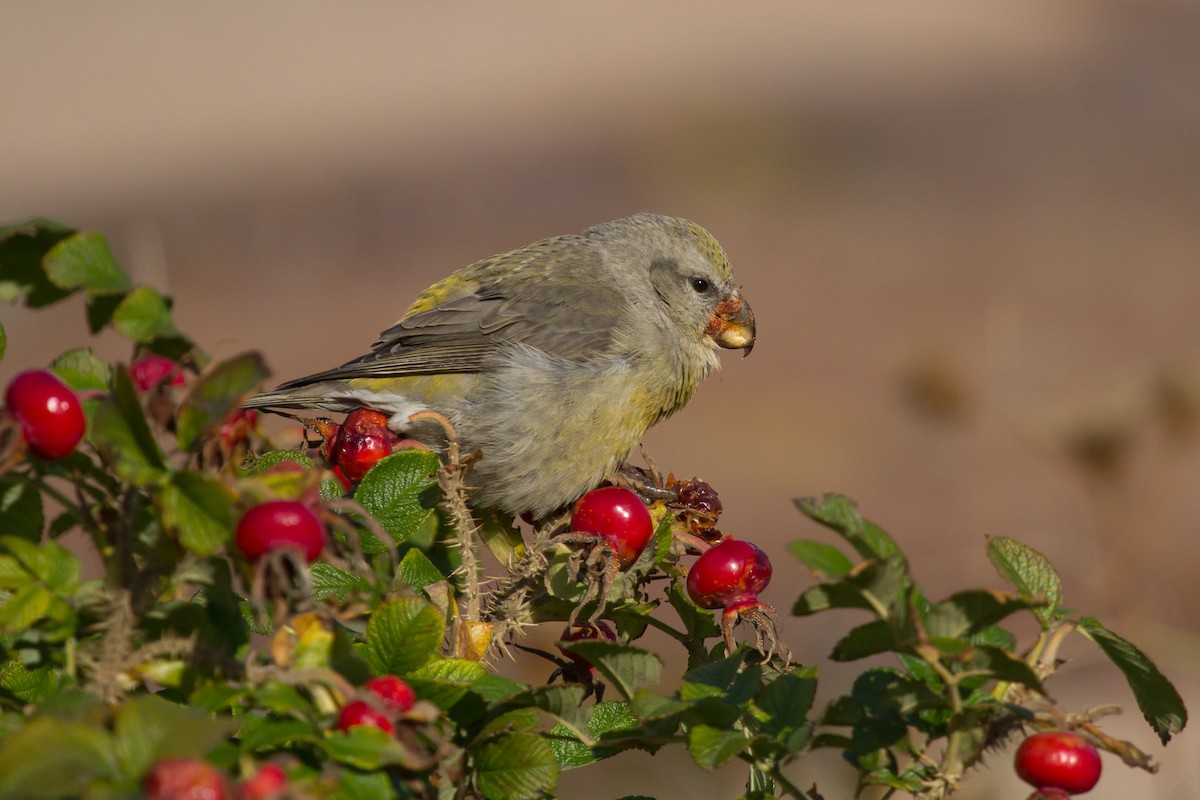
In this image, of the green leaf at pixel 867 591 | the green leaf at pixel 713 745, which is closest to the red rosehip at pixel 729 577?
the green leaf at pixel 713 745

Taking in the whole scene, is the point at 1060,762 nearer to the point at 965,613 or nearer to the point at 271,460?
the point at 965,613

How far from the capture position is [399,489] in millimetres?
2301

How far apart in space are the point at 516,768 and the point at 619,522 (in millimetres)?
749

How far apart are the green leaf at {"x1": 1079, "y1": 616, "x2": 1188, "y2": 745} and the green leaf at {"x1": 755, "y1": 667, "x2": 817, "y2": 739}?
383 millimetres

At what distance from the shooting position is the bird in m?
4.36

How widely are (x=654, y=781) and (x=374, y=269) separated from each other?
1183cm

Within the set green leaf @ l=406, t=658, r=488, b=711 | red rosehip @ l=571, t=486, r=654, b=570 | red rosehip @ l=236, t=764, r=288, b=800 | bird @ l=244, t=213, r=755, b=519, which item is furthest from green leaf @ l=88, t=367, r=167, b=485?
A: bird @ l=244, t=213, r=755, b=519

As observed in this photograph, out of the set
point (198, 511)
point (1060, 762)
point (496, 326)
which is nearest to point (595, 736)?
point (1060, 762)

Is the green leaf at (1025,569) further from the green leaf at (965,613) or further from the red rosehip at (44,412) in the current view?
the red rosehip at (44,412)

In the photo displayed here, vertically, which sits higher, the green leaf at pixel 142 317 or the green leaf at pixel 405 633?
the green leaf at pixel 142 317

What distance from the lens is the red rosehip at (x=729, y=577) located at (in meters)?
A: 2.27

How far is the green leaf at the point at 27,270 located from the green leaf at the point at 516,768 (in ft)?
2.67

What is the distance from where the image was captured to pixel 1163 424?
5207mm

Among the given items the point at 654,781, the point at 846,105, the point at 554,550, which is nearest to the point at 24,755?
the point at 554,550
